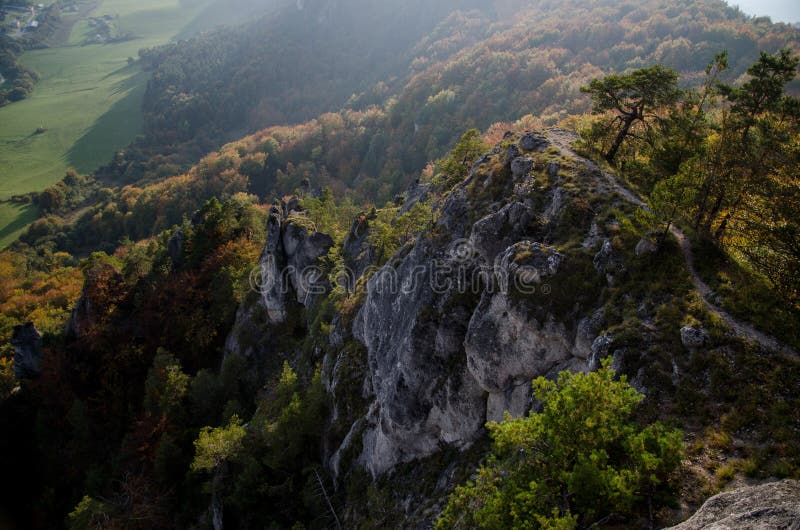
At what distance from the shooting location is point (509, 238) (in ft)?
70.1

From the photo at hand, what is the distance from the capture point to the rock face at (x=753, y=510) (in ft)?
25.2

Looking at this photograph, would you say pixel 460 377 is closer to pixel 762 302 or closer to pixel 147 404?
pixel 762 302

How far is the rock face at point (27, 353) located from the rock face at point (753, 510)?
78.8 metres

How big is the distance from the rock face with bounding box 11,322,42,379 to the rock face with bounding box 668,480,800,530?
78.8 metres

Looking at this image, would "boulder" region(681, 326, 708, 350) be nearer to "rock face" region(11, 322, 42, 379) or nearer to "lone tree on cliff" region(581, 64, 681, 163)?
"lone tree on cliff" region(581, 64, 681, 163)

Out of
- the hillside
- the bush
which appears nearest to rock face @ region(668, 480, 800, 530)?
the bush

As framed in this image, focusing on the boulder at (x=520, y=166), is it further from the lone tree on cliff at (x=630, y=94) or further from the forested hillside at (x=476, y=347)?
the lone tree on cliff at (x=630, y=94)

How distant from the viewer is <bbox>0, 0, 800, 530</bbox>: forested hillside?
1120 cm

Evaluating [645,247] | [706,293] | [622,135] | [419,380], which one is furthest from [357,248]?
[706,293]

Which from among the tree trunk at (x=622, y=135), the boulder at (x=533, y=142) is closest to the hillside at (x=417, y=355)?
the boulder at (x=533, y=142)

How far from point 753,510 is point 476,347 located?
36.8 ft

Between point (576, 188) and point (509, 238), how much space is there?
4086 mm

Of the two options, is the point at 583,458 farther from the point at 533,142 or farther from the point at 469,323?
the point at 533,142

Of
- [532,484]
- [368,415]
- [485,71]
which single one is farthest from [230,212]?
[485,71]
